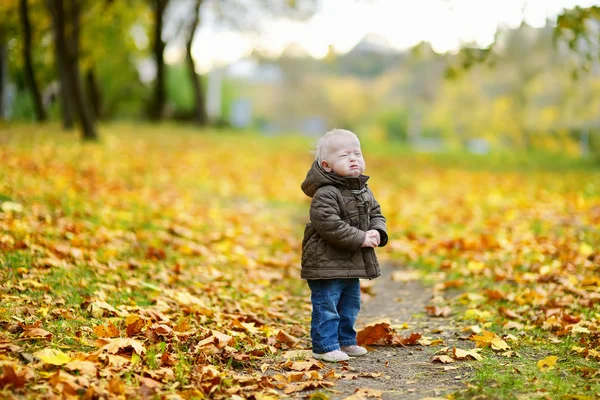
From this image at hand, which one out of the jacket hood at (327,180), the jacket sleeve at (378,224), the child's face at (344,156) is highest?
the child's face at (344,156)

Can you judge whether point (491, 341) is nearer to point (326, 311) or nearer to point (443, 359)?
point (443, 359)

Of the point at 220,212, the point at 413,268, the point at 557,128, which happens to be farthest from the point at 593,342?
the point at 557,128

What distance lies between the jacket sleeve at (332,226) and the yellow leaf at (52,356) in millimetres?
1688

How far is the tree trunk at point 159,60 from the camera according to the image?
25.7 m

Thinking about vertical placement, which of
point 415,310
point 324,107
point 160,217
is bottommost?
point 415,310

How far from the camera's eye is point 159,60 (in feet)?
86.0

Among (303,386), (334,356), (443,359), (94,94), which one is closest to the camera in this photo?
(303,386)

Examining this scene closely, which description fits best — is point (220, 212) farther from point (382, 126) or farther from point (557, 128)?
point (382, 126)

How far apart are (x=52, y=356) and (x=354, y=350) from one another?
197cm

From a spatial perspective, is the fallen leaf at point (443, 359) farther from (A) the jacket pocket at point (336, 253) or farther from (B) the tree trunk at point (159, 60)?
(B) the tree trunk at point (159, 60)

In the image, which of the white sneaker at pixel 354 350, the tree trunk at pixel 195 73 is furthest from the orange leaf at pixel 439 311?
the tree trunk at pixel 195 73

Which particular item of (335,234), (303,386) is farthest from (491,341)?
(303,386)

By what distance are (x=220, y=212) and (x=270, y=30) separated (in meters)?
20.1

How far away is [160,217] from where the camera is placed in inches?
323
